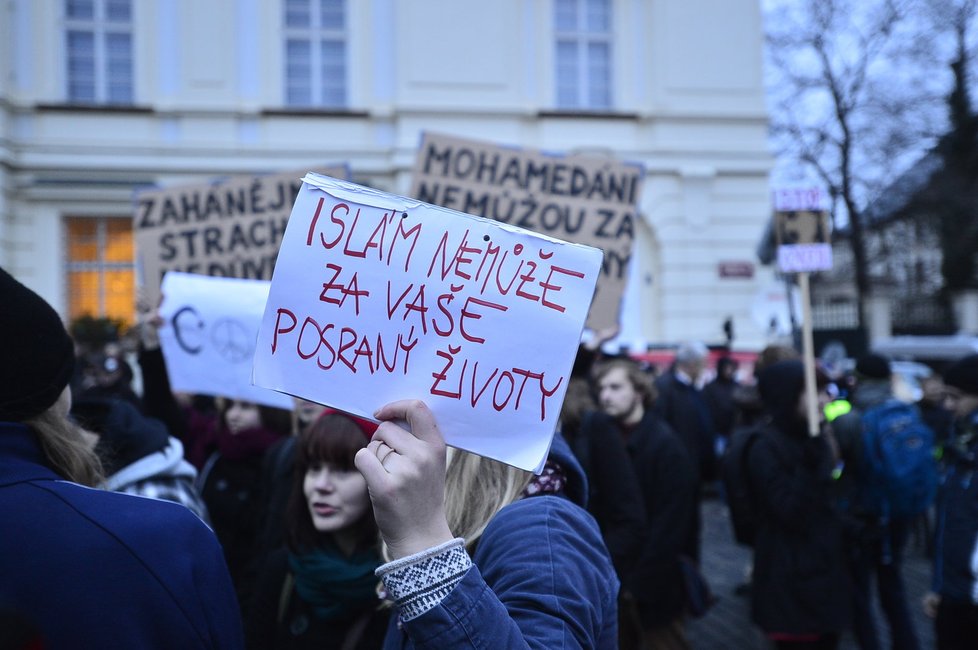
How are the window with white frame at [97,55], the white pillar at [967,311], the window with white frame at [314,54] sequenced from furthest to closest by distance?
the white pillar at [967,311] < the window with white frame at [314,54] < the window with white frame at [97,55]

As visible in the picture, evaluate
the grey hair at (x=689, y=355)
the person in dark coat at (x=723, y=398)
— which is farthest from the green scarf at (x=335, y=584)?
the person in dark coat at (x=723, y=398)

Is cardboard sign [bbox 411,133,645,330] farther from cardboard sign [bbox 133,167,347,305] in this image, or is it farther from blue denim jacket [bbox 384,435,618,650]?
blue denim jacket [bbox 384,435,618,650]

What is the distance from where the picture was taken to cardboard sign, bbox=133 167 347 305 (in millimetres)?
5680

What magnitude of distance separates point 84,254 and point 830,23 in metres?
17.8

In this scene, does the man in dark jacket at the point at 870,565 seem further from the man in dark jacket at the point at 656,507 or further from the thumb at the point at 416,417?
the thumb at the point at 416,417

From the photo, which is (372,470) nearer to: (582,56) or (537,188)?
(537,188)

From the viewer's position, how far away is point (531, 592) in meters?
1.35

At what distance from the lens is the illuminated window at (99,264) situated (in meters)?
13.8

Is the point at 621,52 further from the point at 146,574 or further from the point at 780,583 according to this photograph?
the point at 146,574

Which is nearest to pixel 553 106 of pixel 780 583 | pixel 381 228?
pixel 780 583

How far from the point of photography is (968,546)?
11.2 feet

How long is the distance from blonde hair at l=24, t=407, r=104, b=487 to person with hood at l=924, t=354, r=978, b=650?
3.15 m

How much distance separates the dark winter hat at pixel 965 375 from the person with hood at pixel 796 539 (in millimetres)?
725

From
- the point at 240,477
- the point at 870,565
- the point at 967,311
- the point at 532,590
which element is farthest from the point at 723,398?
the point at 967,311
